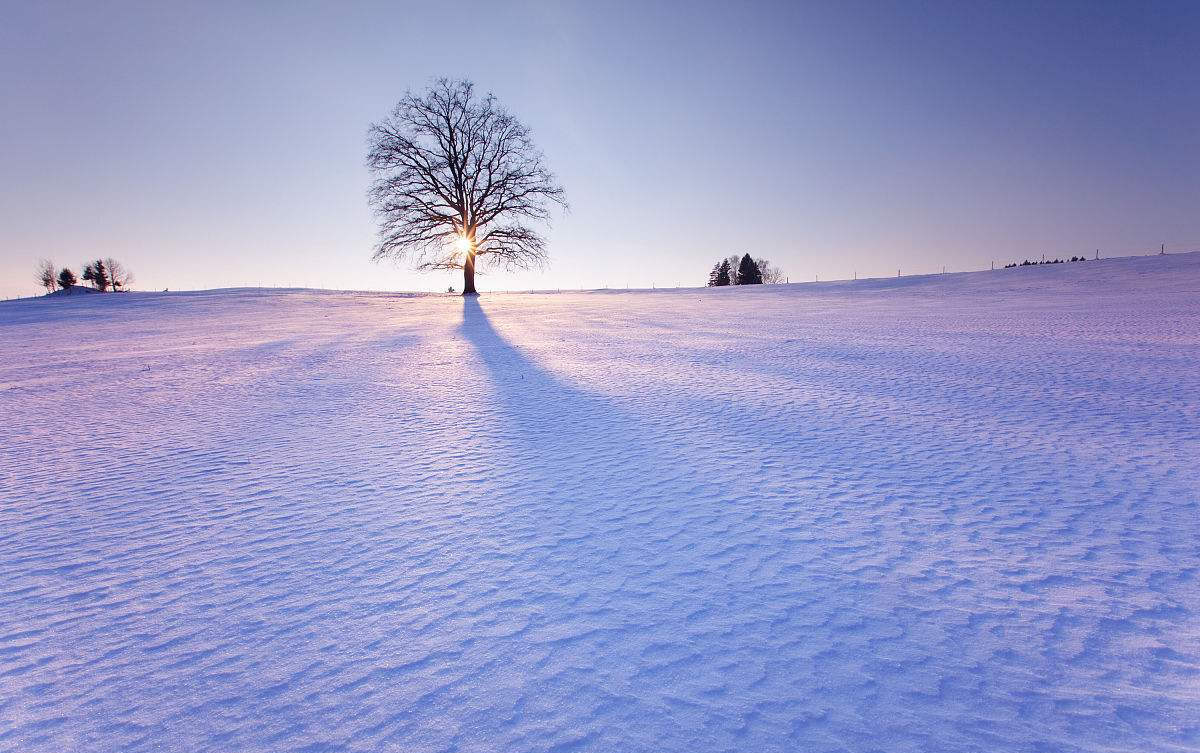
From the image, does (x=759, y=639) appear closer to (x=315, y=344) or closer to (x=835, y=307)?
(x=315, y=344)

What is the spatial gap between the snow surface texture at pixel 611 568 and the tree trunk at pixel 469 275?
888 inches

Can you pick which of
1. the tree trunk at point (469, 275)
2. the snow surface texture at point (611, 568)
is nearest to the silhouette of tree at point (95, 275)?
the tree trunk at point (469, 275)

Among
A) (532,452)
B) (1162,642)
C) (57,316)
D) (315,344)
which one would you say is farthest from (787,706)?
(57,316)

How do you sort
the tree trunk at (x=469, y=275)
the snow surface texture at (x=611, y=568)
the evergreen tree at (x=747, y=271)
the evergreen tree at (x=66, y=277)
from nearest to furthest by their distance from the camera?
the snow surface texture at (x=611, y=568), the tree trunk at (x=469, y=275), the evergreen tree at (x=747, y=271), the evergreen tree at (x=66, y=277)

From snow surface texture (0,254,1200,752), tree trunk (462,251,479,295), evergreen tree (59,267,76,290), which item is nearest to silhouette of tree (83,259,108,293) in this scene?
evergreen tree (59,267,76,290)

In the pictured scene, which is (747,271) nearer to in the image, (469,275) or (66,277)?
(469,275)

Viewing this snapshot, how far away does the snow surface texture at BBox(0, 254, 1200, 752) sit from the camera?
1.63 meters

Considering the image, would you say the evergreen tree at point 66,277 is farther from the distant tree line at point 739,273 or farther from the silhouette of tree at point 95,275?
the distant tree line at point 739,273

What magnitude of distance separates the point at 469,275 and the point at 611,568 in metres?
27.2

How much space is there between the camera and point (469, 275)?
27.9m

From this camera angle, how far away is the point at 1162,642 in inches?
73.5

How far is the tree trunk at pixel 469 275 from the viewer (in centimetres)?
2751

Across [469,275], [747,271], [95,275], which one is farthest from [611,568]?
[95,275]

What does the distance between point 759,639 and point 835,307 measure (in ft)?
58.4
